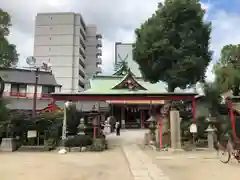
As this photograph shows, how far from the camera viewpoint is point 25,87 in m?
38.6

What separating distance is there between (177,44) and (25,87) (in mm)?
21192

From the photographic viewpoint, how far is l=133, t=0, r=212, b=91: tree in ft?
94.7

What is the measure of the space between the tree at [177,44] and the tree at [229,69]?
1902 millimetres

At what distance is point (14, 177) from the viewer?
8.37 m

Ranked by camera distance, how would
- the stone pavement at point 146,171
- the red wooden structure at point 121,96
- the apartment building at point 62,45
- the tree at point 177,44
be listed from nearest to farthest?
the stone pavement at point 146,171 → the red wooden structure at point 121,96 → the tree at point 177,44 → the apartment building at point 62,45

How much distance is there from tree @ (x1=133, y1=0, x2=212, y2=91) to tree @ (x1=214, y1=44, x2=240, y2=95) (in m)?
1.90

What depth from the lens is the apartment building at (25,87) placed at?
36.2 m

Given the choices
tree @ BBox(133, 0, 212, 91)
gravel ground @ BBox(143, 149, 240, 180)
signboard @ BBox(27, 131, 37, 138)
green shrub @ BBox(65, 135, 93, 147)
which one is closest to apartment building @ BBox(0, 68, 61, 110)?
tree @ BBox(133, 0, 212, 91)

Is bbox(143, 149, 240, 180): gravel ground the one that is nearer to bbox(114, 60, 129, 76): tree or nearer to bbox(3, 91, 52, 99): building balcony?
bbox(3, 91, 52, 99): building balcony

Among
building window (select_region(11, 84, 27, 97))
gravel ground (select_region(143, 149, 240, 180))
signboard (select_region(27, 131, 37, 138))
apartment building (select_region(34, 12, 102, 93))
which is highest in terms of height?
apartment building (select_region(34, 12, 102, 93))

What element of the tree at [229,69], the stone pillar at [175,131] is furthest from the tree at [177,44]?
the stone pillar at [175,131]

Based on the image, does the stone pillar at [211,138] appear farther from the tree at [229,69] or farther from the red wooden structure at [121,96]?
the tree at [229,69]

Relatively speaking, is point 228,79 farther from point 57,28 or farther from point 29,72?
point 57,28

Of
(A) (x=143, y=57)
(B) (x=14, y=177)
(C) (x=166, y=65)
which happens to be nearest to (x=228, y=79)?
(C) (x=166, y=65)
